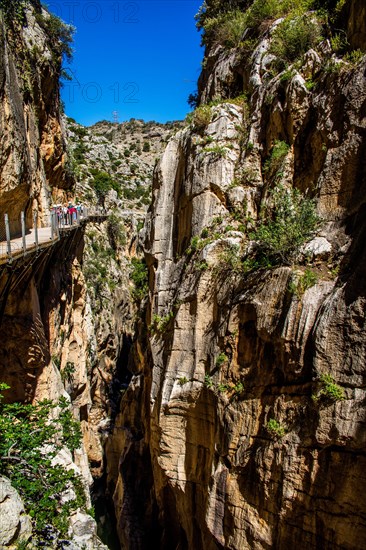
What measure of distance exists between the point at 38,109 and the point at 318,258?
40.7ft

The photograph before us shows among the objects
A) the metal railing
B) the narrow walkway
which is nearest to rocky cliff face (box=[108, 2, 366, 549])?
the narrow walkway

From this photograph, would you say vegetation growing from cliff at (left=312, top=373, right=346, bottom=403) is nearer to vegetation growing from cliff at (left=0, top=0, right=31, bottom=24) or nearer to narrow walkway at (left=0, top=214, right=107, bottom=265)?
narrow walkway at (left=0, top=214, right=107, bottom=265)

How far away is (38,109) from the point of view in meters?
14.8

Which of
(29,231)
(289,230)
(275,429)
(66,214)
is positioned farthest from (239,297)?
(66,214)

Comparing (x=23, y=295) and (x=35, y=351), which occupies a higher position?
(x=23, y=295)

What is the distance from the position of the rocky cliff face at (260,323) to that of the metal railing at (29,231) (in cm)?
337

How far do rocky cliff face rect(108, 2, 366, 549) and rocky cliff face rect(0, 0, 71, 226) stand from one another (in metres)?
4.54

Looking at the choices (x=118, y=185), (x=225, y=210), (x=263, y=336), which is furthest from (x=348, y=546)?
(x=118, y=185)

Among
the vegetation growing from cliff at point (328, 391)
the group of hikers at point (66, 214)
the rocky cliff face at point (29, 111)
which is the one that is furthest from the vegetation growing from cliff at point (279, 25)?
Result: the group of hikers at point (66, 214)

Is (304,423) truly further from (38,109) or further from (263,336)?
(38,109)

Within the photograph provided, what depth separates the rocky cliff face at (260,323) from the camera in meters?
6.77

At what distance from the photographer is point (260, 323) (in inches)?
325

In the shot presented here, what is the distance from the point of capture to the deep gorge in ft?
22.5

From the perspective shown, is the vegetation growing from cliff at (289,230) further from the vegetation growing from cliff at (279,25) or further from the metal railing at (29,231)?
the metal railing at (29,231)
